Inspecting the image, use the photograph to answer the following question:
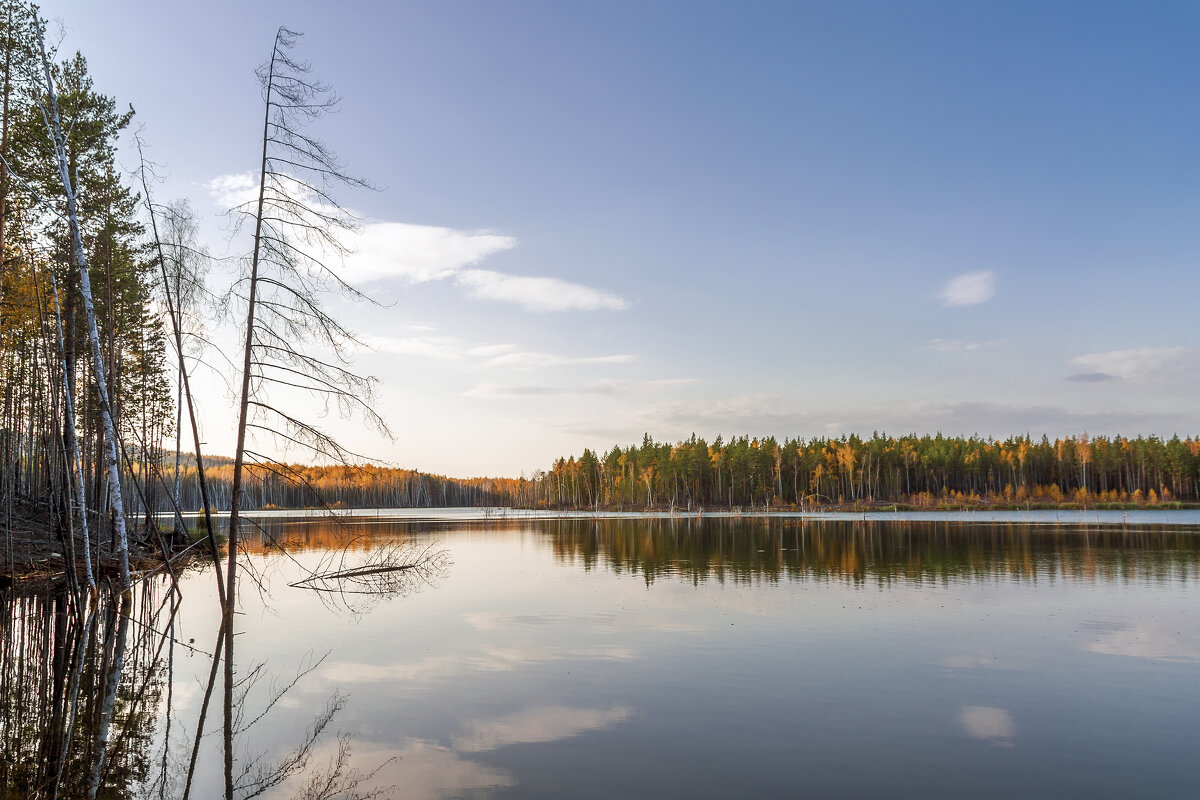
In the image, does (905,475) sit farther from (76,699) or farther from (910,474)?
(76,699)

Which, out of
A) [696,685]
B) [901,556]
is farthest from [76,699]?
[901,556]

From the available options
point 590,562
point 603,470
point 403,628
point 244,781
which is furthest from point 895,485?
point 244,781

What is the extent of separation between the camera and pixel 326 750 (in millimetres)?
10164

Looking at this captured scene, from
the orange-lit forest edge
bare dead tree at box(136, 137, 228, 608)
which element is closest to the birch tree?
bare dead tree at box(136, 137, 228, 608)

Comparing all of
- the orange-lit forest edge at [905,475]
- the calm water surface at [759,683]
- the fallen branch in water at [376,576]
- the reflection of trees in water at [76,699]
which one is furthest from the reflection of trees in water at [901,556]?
the orange-lit forest edge at [905,475]

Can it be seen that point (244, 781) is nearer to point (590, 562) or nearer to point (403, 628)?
point (403, 628)

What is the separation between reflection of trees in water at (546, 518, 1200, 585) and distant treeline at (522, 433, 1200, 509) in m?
83.8

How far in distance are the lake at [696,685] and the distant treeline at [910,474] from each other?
116174mm

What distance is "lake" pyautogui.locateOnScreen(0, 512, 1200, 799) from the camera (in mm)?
9336

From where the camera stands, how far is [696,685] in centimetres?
1346

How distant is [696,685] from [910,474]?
491ft

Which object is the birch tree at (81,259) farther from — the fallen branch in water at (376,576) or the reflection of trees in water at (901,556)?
the reflection of trees in water at (901,556)

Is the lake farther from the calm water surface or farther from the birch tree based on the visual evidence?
the birch tree

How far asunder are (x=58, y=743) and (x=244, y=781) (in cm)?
310
